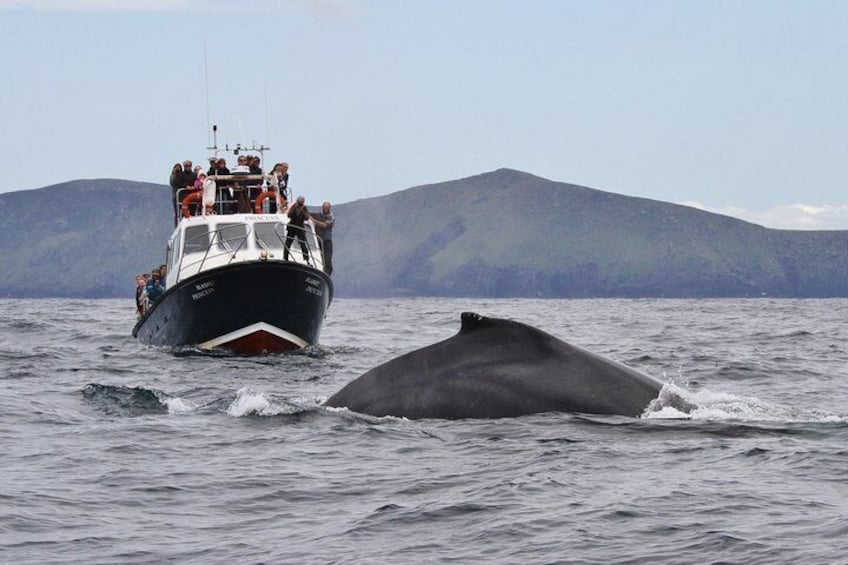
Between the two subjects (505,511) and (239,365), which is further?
A: (239,365)

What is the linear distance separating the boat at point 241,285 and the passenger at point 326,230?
0.79 ft

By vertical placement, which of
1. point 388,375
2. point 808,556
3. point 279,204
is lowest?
point 808,556

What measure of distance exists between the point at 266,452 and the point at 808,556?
5381 millimetres

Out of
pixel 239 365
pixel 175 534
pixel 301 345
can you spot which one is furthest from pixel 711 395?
pixel 301 345

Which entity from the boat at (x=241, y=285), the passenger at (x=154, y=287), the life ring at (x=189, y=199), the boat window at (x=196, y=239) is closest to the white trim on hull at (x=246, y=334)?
the boat at (x=241, y=285)

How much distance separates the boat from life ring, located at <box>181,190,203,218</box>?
28 mm

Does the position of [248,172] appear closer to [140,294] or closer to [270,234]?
[270,234]

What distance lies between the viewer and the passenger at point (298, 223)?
27944 millimetres

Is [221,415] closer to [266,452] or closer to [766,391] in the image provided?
[266,452]

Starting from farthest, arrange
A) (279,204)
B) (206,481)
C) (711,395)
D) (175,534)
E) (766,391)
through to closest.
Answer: (279,204) < (766,391) < (711,395) < (206,481) < (175,534)

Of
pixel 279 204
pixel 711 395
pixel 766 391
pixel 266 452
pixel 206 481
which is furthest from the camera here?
pixel 279 204

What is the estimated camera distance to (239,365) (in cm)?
2344

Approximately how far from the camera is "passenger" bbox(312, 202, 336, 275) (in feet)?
97.5

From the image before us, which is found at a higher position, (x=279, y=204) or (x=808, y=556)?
(x=279, y=204)
